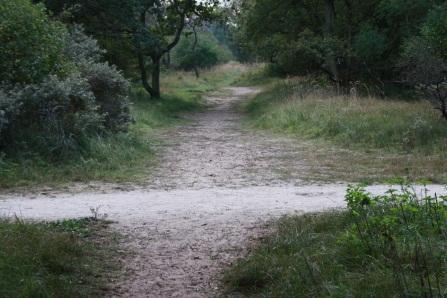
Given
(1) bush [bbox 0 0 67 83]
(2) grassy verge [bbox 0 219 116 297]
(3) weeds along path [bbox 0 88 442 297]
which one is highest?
(1) bush [bbox 0 0 67 83]

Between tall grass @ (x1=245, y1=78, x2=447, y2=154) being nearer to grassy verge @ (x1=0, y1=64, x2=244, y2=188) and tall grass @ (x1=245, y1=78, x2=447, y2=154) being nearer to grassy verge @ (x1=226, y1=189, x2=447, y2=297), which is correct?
grassy verge @ (x1=0, y1=64, x2=244, y2=188)

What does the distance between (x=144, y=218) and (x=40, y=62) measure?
19.5 ft

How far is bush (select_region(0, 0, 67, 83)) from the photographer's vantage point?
10.8m

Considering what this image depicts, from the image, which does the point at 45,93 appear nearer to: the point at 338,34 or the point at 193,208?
the point at 193,208

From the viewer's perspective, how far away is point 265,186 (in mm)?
8734

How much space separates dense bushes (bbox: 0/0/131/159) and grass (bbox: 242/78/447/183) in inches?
200

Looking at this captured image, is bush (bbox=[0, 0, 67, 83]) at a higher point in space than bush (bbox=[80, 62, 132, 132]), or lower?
higher

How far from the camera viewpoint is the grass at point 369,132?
9.89m

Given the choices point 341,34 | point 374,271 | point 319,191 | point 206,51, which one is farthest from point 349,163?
point 206,51

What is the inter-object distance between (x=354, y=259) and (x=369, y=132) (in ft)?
28.4

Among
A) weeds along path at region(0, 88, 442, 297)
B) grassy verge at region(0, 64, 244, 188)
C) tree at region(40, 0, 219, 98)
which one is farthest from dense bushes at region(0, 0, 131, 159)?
tree at region(40, 0, 219, 98)

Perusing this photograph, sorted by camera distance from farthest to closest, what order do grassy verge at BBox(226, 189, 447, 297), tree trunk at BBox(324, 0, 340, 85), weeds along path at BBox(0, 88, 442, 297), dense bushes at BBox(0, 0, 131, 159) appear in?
tree trunk at BBox(324, 0, 340, 85) → dense bushes at BBox(0, 0, 131, 159) → weeds along path at BBox(0, 88, 442, 297) → grassy verge at BBox(226, 189, 447, 297)

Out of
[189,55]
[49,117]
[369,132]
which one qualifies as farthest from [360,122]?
[189,55]

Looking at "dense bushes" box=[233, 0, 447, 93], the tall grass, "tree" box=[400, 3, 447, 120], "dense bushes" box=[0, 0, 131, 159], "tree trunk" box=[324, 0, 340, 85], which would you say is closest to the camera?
"dense bushes" box=[0, 0, 131, 159]
